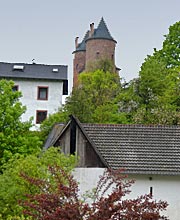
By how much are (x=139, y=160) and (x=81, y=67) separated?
5306 cm

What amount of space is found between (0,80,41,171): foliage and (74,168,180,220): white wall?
Answer: 6314 mm

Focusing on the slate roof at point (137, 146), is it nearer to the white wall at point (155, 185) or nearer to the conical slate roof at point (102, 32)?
the white wall at point (155, 185)

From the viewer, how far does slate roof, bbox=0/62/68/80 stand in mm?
58094

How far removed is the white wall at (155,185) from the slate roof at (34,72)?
33578 millimetres

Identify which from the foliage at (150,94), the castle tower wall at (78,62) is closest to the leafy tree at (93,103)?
the foliage at (150,94)

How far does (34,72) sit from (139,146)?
112ft

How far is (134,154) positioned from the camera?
26344mm

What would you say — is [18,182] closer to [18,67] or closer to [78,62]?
[18,67]

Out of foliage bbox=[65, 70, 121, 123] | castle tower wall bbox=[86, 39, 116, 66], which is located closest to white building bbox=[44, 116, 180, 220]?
foliage bbox=[65, 70, 121, 123]

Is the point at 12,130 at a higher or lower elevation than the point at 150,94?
lower

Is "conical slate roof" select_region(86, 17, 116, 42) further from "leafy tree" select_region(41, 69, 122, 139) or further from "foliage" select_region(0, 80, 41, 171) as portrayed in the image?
"foliage" select_region(0, 80, 41, 171)

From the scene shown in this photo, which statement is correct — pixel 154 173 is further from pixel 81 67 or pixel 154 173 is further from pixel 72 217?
pixel 81 67

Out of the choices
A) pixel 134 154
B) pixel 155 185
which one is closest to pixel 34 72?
pixel 134 154

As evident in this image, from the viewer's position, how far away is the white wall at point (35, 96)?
58.2 meters
